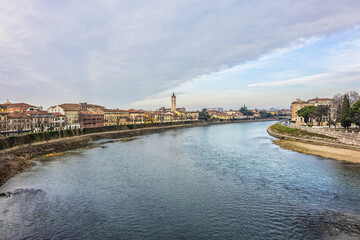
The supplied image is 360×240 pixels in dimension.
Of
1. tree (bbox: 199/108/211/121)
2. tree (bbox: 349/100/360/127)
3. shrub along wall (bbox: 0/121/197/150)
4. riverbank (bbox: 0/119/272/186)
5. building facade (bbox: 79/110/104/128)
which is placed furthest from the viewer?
tree (bbox: 199/108/211/121)

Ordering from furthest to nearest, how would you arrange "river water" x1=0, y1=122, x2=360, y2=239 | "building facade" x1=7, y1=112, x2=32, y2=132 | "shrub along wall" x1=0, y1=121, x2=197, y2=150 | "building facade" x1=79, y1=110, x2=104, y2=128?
"building facade" x1=79, y1=110, x2=104, y2=128
"building facade" x1=7, y1=112, x2=32, y2=132
"shrub along wall" x1=0, y1=121, x2=197, y2=150
"river water" x1=0, y1=122, x2=360, y2=239

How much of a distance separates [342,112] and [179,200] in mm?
52887

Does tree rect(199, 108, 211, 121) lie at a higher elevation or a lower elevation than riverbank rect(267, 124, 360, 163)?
higher

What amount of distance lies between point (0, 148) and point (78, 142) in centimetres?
2086

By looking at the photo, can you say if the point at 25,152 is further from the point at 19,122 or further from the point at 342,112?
the point at 342,112

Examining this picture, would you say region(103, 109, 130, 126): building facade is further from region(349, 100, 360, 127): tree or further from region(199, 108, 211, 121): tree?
region(349, 100, 360, 127): tree

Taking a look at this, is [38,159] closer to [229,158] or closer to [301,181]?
[229,158]

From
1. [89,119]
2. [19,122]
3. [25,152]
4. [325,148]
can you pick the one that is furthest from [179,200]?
[89,119]

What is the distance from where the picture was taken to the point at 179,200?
2003cm

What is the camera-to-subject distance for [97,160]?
37.8 meters

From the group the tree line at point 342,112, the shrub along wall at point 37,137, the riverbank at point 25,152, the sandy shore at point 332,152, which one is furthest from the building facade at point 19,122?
the tree line at point 342,112

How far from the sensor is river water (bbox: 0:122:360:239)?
15.1 m

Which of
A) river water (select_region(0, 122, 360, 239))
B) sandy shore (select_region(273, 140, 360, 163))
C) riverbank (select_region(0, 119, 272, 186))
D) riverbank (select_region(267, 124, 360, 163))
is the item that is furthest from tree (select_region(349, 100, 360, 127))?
riverbank (select_region(0, 119, 272, 186))

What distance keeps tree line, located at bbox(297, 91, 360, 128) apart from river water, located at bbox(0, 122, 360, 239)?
25.1 metres
